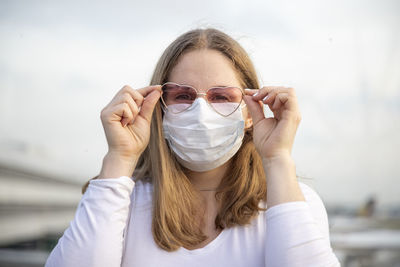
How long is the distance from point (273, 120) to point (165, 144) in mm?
595

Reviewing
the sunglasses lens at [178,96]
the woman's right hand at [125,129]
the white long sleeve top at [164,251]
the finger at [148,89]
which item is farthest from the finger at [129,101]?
the white long sleeve top at [164,251]

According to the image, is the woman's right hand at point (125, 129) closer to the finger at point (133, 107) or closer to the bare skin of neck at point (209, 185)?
the finger at point (133, 107)

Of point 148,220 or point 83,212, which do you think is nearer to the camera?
point 83,212

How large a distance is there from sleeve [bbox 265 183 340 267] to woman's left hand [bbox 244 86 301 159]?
0.88 feet

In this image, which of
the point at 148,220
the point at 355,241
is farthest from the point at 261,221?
the point at 355,241

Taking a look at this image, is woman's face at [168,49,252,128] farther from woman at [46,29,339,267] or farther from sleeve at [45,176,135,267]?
sleeve at [45,176,135,267]

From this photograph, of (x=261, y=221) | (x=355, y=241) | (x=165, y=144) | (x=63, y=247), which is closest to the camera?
(x=63, y=247)

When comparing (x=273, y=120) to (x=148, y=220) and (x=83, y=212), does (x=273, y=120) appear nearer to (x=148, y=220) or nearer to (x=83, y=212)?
(x=148, y=220)

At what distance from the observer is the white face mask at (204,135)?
5.86 ft

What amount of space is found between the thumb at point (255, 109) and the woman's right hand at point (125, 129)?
46 cm

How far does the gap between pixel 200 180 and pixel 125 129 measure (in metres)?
0.51

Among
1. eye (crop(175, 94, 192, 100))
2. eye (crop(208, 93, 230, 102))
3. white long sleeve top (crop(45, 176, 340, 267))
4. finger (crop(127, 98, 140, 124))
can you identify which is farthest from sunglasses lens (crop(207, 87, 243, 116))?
white long sleeve top (crop(45, 176, 340, 267))

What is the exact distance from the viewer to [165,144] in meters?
1.89

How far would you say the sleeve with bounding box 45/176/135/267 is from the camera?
1.36 metres
